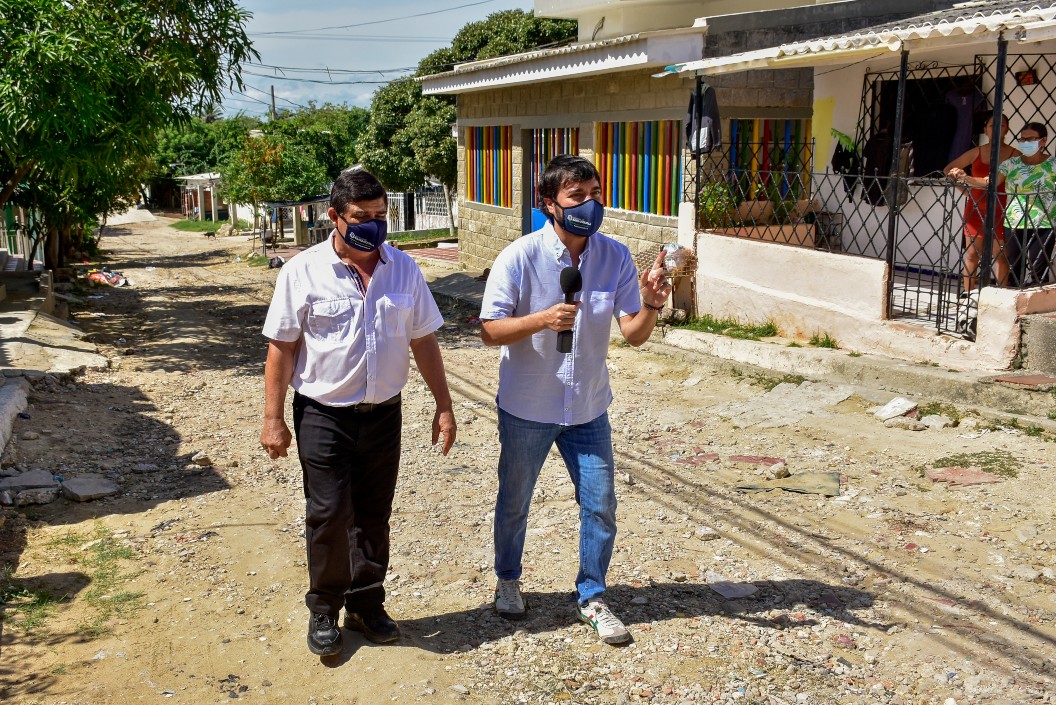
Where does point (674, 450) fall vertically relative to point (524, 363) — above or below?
below

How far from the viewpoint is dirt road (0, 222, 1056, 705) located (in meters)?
3.81

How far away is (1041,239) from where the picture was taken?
318 inches

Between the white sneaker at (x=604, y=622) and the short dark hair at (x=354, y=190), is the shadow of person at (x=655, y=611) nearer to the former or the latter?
the white sneaker at (x=604, y=622)

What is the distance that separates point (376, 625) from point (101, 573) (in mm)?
1757

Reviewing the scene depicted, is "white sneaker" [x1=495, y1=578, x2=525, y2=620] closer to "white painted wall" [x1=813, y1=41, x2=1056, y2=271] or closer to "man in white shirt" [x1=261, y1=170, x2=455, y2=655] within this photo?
"man in white shirt" [x1=261, y1=170, x2=455, y2=655]

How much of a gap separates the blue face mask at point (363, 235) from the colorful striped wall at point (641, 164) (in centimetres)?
823

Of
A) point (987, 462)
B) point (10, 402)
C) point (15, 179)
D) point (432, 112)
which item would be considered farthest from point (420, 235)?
point (987, 462)

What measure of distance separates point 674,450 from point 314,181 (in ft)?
92.0

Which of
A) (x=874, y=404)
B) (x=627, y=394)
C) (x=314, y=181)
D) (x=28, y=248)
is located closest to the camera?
(x=874, y=404)

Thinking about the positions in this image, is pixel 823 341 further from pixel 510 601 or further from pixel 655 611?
pixel 510 601

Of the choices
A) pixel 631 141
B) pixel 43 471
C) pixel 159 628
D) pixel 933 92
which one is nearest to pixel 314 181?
pixel 631 141

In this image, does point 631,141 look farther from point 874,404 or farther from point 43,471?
point 43,471

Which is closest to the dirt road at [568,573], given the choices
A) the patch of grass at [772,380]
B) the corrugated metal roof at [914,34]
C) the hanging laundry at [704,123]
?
the patch of grass at [772,380]

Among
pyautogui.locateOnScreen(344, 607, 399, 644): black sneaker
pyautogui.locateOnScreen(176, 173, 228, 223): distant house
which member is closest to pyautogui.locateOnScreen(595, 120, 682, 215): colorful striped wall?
pyautogui.locateOnScreen(344, 607, 399, 644): black sneaker
